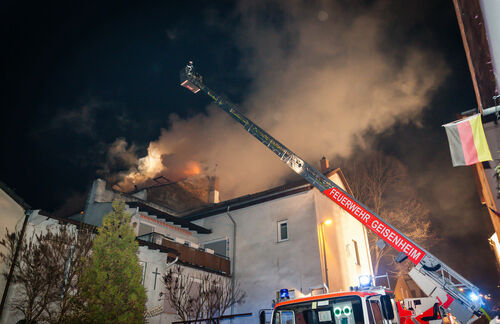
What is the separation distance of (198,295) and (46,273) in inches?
328

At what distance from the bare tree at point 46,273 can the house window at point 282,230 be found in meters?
11.7

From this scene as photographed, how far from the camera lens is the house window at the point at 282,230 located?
20531 millimetres

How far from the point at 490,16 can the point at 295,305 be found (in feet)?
23.1

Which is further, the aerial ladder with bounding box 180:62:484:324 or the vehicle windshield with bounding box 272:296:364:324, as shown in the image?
the aerial ladder with bounding box 180:62:484:324

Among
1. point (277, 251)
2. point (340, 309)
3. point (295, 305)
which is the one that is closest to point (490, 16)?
point (340, 309)

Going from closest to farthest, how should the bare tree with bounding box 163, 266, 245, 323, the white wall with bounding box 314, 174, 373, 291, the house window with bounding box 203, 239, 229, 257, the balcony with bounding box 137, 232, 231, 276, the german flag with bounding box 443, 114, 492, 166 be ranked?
the german flag with bounding box 443, 114, 492, 166 < the bare tree with bounding box 163, 266, 245, 323 < the balcony with bounding box 137, 232, 231, 276 < the white wall with bounding box 314, 174, 373, 291 < the house window with bounding box 203, 239, 229, 257

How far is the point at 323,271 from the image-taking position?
1809 centimetres

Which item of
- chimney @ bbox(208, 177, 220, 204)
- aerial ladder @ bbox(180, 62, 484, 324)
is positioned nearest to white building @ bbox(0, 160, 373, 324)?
chimney @ bbox(208, 177, 220, 204)

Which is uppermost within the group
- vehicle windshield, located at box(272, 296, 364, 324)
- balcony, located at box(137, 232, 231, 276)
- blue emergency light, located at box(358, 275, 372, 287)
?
balcony, located at box(137, 232, 231, 276)

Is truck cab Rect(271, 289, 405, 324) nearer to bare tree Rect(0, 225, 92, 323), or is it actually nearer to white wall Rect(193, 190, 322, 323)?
bare tree Rect(0, 225, 92, 323)

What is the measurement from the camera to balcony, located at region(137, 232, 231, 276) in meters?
18.2

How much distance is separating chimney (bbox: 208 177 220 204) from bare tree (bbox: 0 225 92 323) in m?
17.0

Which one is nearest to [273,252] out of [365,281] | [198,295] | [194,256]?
[194,256]

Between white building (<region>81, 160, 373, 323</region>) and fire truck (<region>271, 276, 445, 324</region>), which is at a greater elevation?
white building (<region>81, 160, 373, 323</region>)
